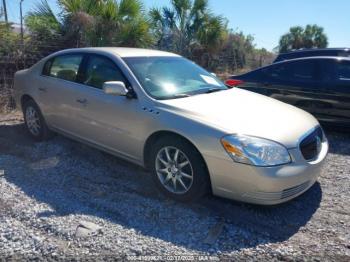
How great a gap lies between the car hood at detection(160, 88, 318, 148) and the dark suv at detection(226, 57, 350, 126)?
2291 millimetres

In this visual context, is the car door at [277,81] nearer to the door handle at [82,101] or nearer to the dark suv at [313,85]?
the dark suv at [313,85]

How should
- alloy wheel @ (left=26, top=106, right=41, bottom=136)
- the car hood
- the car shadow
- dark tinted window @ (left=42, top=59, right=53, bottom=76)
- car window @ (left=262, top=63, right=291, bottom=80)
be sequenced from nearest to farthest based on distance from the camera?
1. the car shadow
2. the car hood
3. dark tinted window @ (left=42, top=59, right=53, bottom=76)
4. alloy wheel @ (left=26, top=106, right=41, bottom=136)
5. car window @ (left=262, top=63, right=291, bottom=80)

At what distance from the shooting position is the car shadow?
3.39 metres

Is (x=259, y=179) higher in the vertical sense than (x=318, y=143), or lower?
lower

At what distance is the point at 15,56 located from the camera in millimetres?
8609

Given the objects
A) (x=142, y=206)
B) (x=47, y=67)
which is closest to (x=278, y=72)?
(x=47, y=67)

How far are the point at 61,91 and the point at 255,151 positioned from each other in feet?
10.0

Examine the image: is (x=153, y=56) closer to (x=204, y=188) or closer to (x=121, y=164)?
(x=121, y=164)

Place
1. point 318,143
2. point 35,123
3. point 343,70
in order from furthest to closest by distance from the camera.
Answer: point 343,70 < point 35,123 < point 318,143

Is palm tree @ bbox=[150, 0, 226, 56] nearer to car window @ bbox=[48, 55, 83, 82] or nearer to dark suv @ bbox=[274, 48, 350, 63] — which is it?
dark suv @ bbox=[274, 48, 350, 63]

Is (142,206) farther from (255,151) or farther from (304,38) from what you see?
(304,38)

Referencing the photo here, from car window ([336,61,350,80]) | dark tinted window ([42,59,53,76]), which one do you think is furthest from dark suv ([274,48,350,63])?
dark tinted window ([42,59,53,76])

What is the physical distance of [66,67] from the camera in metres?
5.43

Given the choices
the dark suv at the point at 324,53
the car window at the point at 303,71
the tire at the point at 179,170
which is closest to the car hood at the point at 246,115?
the tire at the point at 179,170
